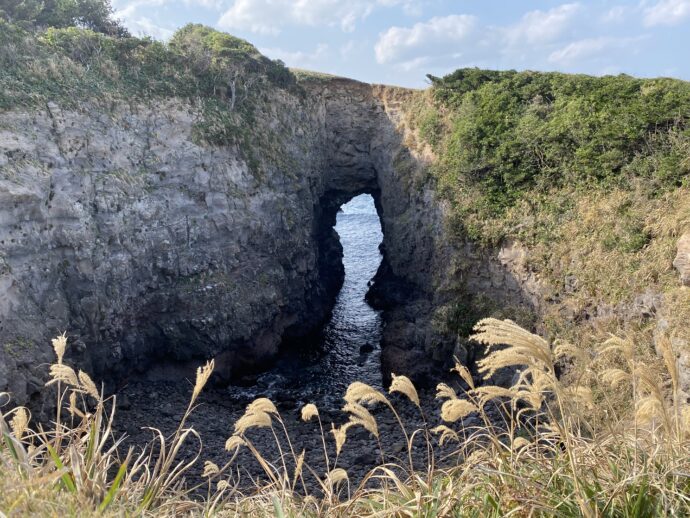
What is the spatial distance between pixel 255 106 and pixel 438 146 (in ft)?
43.5

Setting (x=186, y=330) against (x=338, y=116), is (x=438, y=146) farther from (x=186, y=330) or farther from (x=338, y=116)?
(x=186, y=330)

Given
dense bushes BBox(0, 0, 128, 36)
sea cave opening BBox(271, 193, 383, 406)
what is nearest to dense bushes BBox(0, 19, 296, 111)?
dense bushes BBox(0, 0, 128, 36)

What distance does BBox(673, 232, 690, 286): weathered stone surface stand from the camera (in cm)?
1608

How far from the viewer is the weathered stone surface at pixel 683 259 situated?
16078 millimetres

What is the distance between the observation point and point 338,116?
3919 centimetres

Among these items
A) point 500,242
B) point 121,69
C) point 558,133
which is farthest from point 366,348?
point 121,69

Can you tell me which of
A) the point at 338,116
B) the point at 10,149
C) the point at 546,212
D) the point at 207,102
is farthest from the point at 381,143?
the point at 10,149

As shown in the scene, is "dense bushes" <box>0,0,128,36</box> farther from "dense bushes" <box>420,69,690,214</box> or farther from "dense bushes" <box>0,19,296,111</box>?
"dense bushes" <box>420,69,690,214</box>

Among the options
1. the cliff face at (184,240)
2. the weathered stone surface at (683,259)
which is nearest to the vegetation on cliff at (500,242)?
the weathered stone surface at (683,259)

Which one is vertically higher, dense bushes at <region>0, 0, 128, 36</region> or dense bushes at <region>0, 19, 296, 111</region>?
dense bushes at <region>0, 0, 128, 36</region>

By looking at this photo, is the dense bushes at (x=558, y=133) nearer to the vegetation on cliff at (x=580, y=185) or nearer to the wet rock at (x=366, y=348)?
the vegetation on cliff at (x=580, y=185)

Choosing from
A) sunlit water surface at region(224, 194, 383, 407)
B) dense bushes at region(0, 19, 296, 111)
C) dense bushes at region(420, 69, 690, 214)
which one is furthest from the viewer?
sunlit water surface at region(224, 194, 383, 407)

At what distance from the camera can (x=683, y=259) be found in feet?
53.7

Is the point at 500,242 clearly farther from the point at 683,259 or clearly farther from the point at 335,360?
the point at 335,360
